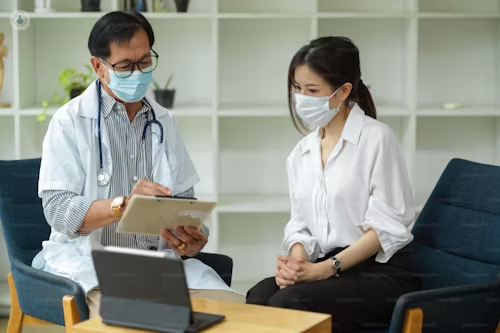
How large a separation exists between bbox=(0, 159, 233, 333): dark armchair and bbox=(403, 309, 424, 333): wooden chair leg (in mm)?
A: 823

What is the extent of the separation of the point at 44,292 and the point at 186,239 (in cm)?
49

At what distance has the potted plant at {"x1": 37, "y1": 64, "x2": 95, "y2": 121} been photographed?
4031mm

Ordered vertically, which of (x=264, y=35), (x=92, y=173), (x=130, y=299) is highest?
(x=264, y=35)

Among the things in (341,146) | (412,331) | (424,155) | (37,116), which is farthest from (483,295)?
(37,116)

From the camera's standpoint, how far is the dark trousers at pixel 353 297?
8.02 ft

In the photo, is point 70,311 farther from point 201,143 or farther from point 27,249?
point 201,143

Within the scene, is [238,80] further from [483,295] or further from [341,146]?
[483,295]

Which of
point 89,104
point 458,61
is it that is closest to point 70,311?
point 89,104

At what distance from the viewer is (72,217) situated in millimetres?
2514

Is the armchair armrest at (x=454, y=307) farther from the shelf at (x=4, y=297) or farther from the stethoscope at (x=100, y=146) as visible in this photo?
the shelf at (x=4, y=297)

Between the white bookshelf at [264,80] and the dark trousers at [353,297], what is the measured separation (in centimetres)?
161

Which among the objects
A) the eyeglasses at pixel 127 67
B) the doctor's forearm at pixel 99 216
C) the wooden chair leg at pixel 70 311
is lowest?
the wooden chair leg at pixel 70 311

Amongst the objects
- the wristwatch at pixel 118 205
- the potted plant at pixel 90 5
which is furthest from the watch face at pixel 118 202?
the potted plant at pixel 90 5

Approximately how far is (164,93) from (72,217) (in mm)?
1675
